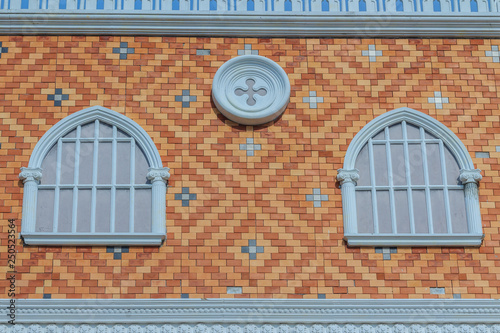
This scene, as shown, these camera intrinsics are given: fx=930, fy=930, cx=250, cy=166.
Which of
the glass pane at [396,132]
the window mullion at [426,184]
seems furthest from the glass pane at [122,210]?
the window mullion at [426,184]

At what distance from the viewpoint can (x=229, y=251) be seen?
477 inches

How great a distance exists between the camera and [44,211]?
12.3 metres

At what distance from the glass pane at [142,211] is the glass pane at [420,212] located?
11.6 feet

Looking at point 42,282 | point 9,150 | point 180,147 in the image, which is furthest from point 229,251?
point 9,150

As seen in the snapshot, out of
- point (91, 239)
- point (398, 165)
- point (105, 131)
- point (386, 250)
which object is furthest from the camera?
point (105, 131)

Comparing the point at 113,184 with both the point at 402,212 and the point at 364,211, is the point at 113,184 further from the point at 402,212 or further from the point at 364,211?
the point at 402,212

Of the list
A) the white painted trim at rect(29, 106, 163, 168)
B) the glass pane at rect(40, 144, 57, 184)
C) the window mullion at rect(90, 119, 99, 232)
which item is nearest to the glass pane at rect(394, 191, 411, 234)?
the white painted trim at rect(29, 106, 163, 168)

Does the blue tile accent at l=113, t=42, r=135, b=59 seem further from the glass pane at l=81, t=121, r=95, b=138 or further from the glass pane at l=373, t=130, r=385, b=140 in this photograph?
the glass pane at l=373, t=130, r=385, b=140

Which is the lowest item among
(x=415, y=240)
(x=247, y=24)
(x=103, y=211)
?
(x=415, y=240)

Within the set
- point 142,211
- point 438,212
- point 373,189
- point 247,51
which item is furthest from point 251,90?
point 438,212

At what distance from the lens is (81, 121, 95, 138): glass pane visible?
12.7 metres

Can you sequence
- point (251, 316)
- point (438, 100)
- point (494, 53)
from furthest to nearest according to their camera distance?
1. point (494, 53)
2. point (438, 100)
3. point (251, 316)

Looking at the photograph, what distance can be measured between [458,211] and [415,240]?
0.77 m

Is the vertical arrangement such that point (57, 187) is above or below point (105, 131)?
below
